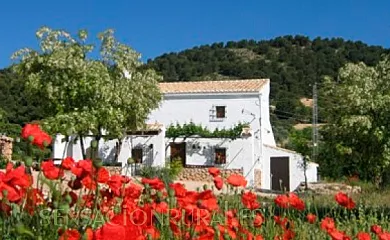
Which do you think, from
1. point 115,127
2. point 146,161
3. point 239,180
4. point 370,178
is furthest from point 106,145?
point 239,180

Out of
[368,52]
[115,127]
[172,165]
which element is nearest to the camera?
[115,127]

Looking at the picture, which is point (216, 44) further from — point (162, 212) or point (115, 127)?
point (162, 212)

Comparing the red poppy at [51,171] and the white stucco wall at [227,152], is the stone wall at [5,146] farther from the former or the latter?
the red poppy at [51,171]

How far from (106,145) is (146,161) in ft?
7.17

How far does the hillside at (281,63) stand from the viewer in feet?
163

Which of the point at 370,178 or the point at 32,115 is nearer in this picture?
the point at 370,178

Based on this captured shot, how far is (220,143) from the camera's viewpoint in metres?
26.9

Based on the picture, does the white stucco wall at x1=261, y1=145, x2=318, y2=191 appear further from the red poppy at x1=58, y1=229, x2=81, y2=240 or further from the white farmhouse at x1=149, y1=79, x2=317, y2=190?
the red poppy at x1=58, y1=229, x2=81, y2=240

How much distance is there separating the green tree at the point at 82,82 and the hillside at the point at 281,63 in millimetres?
27051

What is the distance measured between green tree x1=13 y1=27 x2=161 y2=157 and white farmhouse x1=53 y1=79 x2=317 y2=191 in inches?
Result: 248

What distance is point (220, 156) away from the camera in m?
26.8

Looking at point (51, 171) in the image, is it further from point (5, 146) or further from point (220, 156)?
point (220, 156)

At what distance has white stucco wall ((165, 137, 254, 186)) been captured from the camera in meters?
26.3

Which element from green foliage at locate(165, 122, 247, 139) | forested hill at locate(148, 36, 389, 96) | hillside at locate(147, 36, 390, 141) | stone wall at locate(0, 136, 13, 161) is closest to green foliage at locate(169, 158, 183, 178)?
green foliage at locate(165, 122, 247, 139)
